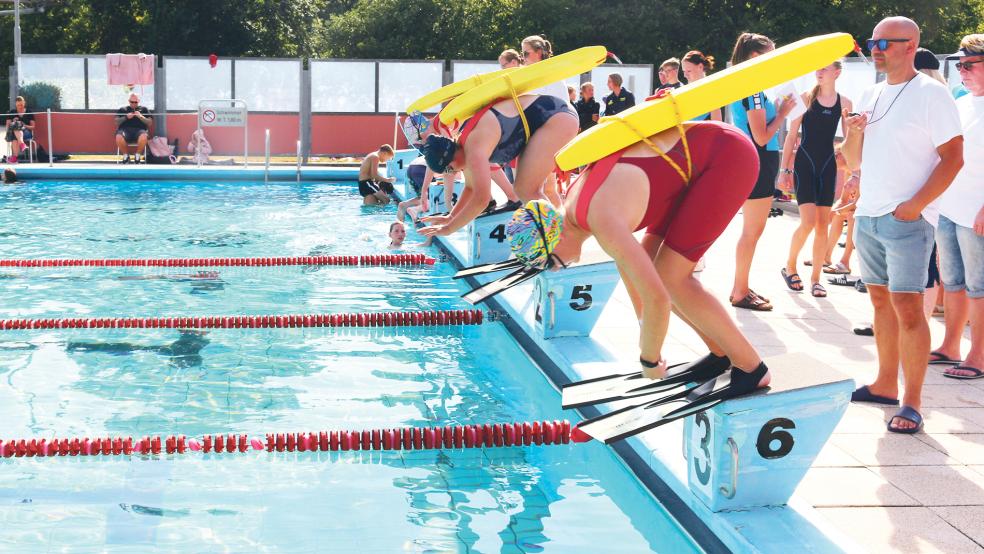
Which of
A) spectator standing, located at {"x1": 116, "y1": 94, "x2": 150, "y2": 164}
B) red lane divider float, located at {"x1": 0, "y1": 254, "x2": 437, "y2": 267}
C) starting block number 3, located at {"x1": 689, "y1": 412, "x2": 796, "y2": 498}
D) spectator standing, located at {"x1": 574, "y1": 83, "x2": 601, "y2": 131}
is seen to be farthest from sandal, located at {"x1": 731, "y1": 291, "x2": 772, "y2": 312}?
spectator standing, located at {"x1": 116, "y1": 94, "x2": 150, "y2": 164}

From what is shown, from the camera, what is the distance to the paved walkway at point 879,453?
10.4 ft

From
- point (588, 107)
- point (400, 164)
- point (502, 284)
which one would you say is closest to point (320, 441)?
point (502, 284)

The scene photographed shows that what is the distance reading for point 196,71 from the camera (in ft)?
61.8

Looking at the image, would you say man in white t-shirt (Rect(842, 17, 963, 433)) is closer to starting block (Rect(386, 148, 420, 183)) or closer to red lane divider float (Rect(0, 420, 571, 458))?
red lane divider float (Rect(0, 420, 571, 458))

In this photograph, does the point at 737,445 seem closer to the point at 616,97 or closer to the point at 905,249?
the point at 905,249

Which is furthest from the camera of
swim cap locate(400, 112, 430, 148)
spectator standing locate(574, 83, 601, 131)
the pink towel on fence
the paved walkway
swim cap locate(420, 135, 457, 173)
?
the pink towel on fence

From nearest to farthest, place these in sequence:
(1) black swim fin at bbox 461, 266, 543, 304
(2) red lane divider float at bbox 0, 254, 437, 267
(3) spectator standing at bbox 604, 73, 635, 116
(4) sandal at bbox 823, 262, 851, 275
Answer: (1) black swim fin at bbox 461, 266, 543, 304, (4) sandal at bbox 823, 262, 851, 275, (2) red lane divider float at bbox 0, 254, 437, 267, (3) spectator standing at bbox 604, 73, 635, 116

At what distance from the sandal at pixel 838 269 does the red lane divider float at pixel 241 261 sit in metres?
3.47

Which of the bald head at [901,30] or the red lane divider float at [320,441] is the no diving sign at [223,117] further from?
the bald head at [901,30]

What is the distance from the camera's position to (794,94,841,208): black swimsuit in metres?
6.91

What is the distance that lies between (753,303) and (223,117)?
45.3ft

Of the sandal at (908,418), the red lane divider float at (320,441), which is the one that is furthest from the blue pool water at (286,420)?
the sandal at (908,418)

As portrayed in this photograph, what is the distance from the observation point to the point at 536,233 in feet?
11.2

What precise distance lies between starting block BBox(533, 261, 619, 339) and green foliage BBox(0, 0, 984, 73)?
30.5 metres
